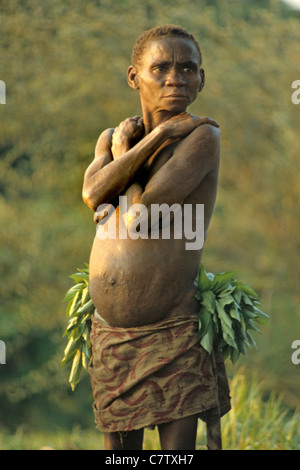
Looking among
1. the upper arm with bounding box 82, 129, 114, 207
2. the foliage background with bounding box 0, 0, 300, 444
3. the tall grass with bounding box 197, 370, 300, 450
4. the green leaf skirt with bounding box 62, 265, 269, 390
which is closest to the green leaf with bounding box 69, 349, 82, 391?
the green leaf skirt with bounding box 62, 265, 269, 390

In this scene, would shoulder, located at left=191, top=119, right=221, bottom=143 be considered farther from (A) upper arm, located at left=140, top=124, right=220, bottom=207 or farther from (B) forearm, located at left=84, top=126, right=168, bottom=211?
(B) forearm, located at left=84, top=126, right=168, bottom=211

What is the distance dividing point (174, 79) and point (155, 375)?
1.20 meters

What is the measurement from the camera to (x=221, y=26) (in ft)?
28.1

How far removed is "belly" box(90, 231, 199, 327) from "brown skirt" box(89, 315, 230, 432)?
6 centimetres

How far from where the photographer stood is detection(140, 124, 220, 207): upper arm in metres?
2.74

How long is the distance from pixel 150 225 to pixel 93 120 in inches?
232

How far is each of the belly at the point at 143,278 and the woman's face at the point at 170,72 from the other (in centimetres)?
59

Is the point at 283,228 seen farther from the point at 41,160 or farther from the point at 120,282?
the point at 120,282

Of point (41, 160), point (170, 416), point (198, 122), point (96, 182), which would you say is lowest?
point (170, 416)

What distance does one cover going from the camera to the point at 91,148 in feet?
28.3

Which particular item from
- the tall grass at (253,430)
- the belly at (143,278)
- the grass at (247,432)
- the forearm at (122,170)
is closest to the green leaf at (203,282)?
the belly at (143,278)

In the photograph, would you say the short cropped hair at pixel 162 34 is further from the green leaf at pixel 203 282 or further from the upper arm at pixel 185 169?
the green leaf at pixel 203 282

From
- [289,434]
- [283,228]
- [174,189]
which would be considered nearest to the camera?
[174,189]
